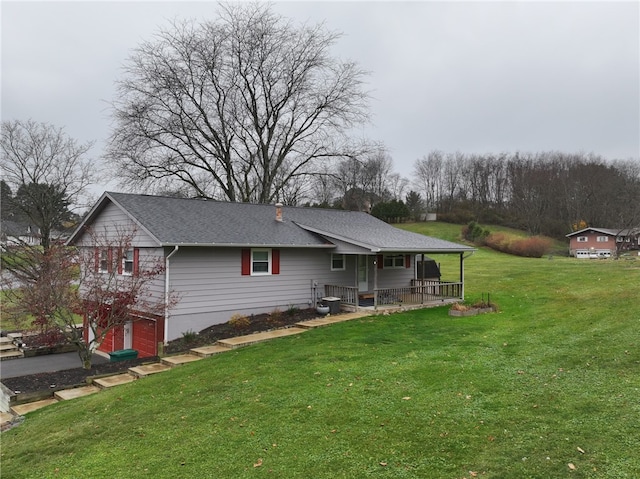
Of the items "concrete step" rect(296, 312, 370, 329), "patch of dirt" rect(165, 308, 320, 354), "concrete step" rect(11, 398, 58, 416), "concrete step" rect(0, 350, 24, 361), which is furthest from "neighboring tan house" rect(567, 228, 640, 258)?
"concrete step" rect(11, 398, 58, 416)

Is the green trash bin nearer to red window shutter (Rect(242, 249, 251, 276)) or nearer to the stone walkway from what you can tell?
the stone walkway

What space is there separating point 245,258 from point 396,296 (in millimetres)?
6810

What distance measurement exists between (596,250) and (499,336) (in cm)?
4969

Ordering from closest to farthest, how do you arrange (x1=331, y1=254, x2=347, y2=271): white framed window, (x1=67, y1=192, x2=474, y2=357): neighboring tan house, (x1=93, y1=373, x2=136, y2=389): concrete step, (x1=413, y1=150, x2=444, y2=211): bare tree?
(x1=93, y1=373, x2=136, y2=389): concrete step → (x1=67, y1=192, x2=474, y2=357): neighboring tan house → (x1=331, y1=254, x2=347, y2=271): white framed window → (x1=413, y1=150, x2=444, y2=211): bare tree

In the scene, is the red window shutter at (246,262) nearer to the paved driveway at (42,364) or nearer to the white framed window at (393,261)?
the paved driveway at (42,364)

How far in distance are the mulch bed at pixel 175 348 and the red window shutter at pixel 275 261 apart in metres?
1.56

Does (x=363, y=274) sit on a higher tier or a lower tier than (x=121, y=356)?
higher

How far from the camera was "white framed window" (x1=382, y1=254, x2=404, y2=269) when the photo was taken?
1900 cm

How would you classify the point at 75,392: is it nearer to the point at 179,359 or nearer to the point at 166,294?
the point at 179,359

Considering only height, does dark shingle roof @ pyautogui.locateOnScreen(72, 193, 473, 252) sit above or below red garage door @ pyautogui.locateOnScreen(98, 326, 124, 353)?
above

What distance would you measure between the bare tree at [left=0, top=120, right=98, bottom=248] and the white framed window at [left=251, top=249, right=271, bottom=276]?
17.9 meters

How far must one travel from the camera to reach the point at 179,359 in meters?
11.4

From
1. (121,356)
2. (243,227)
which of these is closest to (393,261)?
(243,227)

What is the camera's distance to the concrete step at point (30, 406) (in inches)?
357
